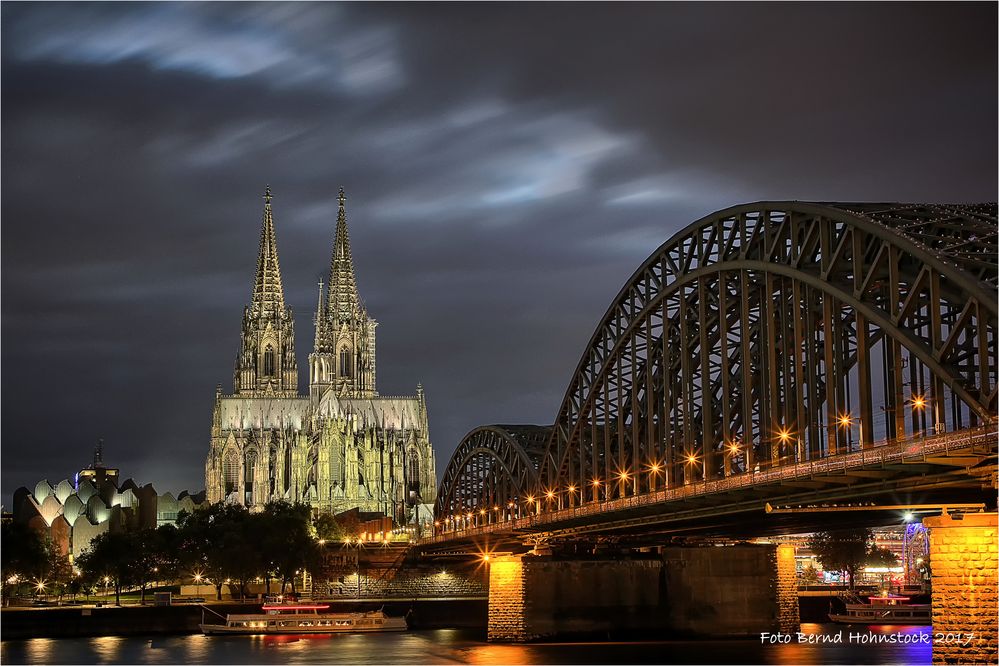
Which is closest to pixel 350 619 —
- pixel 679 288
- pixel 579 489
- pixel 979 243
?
pixel 579 489

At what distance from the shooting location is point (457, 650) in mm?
88438

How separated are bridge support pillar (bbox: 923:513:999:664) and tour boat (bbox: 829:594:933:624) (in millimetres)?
63821

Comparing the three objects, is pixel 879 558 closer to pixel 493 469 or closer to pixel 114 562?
pixel 493 469

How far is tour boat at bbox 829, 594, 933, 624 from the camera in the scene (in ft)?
371

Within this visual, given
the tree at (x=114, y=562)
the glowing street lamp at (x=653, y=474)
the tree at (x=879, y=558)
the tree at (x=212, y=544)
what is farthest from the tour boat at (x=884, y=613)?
the tree at (x=114, y=562)

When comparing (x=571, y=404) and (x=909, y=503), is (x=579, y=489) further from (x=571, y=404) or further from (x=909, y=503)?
(x=909, y=503)

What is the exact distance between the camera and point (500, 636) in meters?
87.7

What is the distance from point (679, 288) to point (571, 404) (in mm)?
21893

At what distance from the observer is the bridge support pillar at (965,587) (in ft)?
157

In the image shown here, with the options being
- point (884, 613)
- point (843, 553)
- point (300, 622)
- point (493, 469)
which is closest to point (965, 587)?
point (884, 613)

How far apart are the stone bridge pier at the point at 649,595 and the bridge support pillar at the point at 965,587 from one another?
126 feet

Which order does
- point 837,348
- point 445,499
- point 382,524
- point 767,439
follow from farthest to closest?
point 382,524 < point 445,499 < point 767,439 < point 837,348

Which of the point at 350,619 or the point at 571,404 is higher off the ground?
the point at 571,404

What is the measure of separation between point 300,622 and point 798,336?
5935cm
